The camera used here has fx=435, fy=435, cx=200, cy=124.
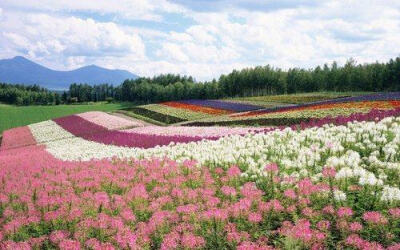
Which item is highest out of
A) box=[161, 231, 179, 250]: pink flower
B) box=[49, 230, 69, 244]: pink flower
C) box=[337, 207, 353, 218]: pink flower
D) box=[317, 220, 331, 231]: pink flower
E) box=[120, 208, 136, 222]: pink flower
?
box=[337, 207, 353, 218]: pink flower

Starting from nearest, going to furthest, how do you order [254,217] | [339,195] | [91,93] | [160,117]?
[254,217], [339,195], [160,117], [91,93]

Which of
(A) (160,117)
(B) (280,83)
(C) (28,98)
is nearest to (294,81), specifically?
(B) (280,83)

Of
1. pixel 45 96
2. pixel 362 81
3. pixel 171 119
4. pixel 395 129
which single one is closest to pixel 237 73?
pixel 362 81

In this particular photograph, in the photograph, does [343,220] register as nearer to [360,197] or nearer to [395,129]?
[360,197]

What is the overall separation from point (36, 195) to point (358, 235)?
5807 millimetres

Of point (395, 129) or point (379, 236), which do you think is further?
point (395, 129)

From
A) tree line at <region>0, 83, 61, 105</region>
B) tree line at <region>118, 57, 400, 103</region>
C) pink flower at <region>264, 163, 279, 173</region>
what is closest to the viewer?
pink flower at <region>264, 163, 279, 173</region>

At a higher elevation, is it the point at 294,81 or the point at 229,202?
the point at 294,81

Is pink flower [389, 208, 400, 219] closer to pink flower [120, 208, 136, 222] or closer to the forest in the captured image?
pink flower [120, 208, 136, 222]

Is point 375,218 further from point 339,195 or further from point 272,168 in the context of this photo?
point 272,168

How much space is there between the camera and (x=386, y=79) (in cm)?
7825

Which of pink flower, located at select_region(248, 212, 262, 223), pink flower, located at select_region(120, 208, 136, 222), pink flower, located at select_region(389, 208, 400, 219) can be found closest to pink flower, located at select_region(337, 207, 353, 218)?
pink flower, located at select_region(389, 208, 400, 219)

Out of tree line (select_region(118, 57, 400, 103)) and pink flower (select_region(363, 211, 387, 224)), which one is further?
tree line (select_region(118, 57, 400, 103))

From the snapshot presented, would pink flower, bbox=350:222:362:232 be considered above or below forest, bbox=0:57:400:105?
below
